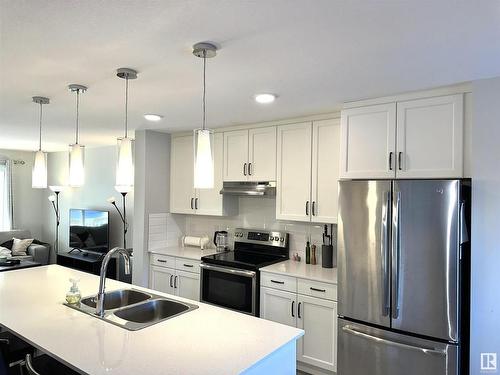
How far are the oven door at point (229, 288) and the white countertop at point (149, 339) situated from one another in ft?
3.79

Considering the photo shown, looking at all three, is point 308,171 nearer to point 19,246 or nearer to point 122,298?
point 122,298

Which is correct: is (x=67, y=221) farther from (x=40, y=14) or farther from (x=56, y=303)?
(x=40, y=14)

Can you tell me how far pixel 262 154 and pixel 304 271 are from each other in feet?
4.12

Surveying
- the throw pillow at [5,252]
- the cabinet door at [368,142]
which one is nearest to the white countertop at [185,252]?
the cabinet door at [368,142]

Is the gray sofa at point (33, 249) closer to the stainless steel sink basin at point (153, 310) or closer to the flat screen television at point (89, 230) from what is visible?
the flat screen television at point (89, 230)

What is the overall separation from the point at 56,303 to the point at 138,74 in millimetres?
1516

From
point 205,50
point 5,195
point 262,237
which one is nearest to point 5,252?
point 5,195

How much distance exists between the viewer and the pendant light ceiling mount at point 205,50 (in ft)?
5.54

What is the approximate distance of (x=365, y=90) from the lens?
2457 mm

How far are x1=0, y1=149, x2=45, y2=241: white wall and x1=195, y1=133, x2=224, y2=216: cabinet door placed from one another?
488 centimetres

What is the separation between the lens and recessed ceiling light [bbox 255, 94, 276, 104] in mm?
2601

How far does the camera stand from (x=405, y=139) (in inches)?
98.8

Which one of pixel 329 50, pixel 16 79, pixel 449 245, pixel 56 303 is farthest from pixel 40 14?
pixel 449 245

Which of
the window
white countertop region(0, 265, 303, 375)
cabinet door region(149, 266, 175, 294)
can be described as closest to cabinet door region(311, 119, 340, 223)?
white countertop region(0, 265, 303, 375)
